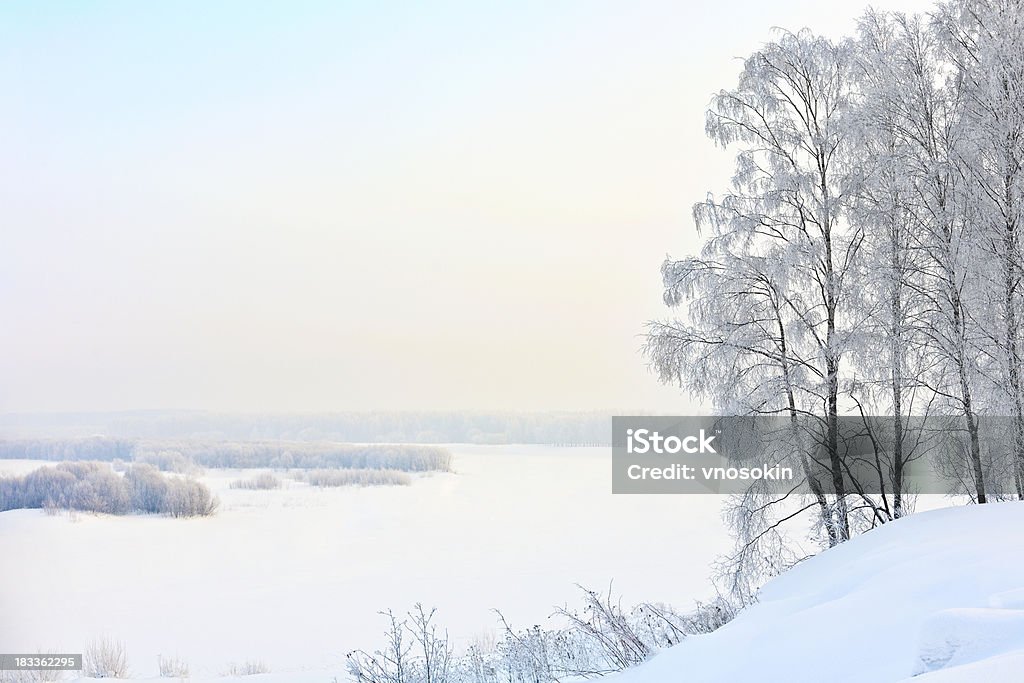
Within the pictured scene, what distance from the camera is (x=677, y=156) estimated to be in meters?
16.2

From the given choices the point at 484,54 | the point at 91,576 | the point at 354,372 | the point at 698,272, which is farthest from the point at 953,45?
the point at 354,372

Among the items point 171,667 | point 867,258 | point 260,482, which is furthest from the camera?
point 260,482

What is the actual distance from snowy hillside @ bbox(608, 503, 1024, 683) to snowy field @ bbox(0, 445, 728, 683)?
5.90 metres

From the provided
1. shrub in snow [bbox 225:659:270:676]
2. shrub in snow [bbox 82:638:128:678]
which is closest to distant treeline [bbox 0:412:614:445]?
shrub in snow [bbox 82:638:128:678]

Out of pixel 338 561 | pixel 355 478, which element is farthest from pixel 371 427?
pixel 338 561

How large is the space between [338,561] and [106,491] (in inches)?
207

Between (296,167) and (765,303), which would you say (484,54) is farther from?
(765,303)

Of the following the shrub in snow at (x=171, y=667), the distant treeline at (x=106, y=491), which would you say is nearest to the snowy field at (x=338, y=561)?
the shrub in snow at (x=171, y=667)

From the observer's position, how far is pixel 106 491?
17203mm

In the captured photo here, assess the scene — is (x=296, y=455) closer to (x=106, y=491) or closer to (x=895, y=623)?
(x=106, y=491)

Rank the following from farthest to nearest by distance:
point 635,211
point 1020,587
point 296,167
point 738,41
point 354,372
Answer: point 354,372
point 296,167
point 635,211
point 738,41
point 1020,587

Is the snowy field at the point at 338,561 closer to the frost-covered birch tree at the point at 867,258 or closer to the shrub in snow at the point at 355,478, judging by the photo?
the shrub in snow at the point at 355,478

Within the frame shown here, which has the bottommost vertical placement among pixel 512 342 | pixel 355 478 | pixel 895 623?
pixel 355 478

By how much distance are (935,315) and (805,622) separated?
504 centimetres
